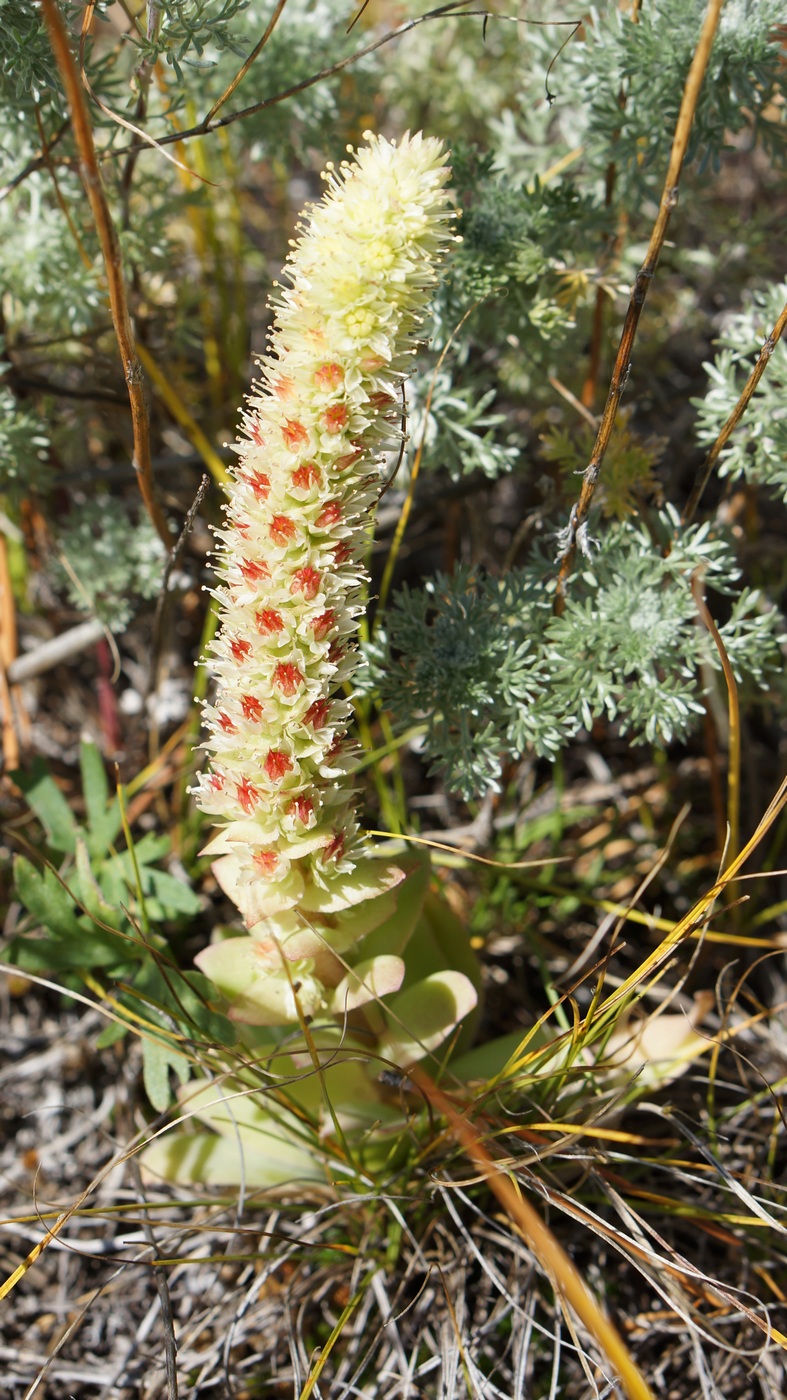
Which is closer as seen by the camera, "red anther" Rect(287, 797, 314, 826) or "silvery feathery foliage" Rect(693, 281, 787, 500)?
"red anther" Rect(287, 797, 314, 826)

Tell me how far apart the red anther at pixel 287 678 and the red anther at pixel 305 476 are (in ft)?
0.78

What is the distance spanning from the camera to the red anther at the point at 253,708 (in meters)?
1.38

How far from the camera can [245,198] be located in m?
3.20

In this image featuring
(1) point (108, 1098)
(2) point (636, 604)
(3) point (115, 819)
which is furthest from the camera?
(1) point (108, 1098)

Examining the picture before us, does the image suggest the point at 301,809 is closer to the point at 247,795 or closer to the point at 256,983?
the point at 247,795

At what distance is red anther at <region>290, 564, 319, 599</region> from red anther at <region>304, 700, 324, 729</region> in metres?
0.16

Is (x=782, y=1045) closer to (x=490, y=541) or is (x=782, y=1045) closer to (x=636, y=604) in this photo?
(x=636, y=604)

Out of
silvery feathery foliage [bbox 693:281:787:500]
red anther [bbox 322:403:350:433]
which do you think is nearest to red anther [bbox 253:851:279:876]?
red anther [bbox 322:403:350:433]

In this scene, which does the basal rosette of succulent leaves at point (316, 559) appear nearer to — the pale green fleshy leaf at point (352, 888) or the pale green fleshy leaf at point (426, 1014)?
the pale green fleshy leaf at point (352, 888)

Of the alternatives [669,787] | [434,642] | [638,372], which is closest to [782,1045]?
[669,787]

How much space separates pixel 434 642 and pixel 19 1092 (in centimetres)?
145

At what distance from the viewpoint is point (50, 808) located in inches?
82.6

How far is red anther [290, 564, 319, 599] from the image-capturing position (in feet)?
4.38

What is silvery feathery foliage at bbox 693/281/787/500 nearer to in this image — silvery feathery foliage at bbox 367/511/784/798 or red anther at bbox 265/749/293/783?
silvery feathery foliage at bbox 367/511/784/798
